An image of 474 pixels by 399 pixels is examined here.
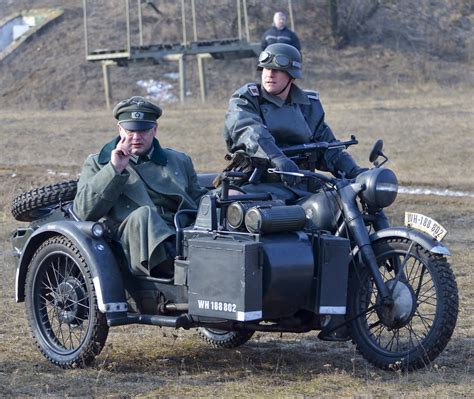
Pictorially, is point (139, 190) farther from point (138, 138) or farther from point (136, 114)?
point (136, 114)

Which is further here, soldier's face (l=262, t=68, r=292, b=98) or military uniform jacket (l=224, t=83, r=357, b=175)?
soldier's face (l=262, t=68, r=292, b=98)

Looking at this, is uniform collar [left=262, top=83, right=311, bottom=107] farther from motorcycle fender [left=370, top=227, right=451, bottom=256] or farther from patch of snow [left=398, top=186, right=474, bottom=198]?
patch of snow [left=398, top=186, right=474, bottom=198]

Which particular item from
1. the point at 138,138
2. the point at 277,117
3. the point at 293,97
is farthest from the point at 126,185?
the point at 293,97

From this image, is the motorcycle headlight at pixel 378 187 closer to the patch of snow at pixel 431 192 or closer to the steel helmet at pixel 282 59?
the steel helmet at pixel 282 59

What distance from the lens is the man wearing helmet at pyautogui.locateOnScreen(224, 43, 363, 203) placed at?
773cm

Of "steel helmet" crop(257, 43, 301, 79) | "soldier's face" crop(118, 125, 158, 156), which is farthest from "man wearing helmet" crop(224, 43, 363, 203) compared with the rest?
"soldier's face" crop(118, 125, 158, 156)

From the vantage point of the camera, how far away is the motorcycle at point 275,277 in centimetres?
677

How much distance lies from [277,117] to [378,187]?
3.75 feet

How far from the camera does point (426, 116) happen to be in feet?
77.6

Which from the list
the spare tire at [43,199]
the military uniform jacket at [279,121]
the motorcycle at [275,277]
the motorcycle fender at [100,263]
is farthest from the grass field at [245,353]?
the military uniform jacket at [279,121]

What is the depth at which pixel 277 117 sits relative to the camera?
8.09 metres

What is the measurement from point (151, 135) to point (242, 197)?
0.77 meters

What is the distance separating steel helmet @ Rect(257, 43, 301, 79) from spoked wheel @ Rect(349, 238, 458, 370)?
142 cm

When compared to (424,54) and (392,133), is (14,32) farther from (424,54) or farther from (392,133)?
(392,133)
